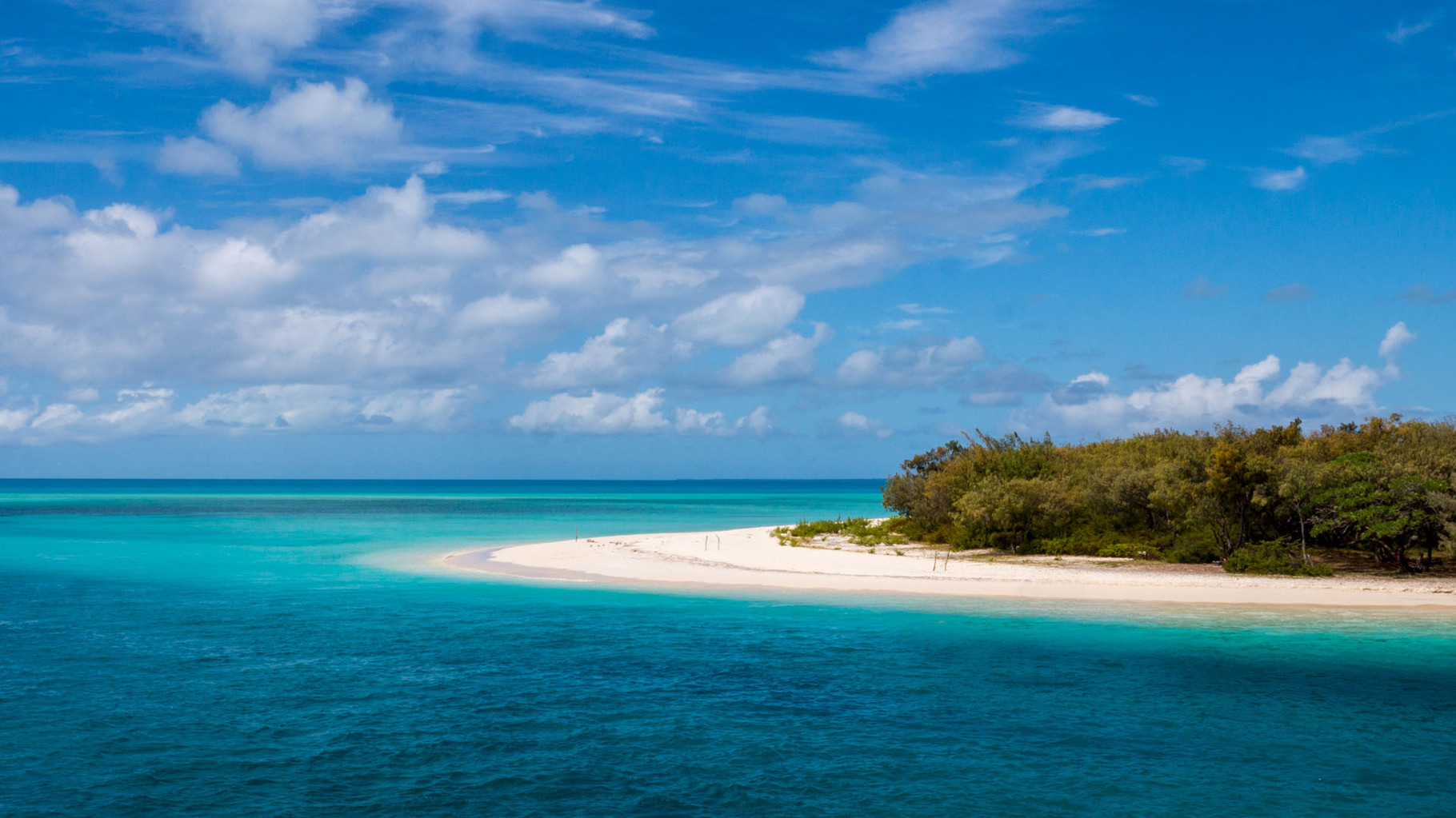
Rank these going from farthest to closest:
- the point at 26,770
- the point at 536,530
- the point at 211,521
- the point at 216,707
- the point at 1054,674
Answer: the point at 211,521, the point at 536,530, the point at 1054,674, the point at 216,707, the point at 26,770

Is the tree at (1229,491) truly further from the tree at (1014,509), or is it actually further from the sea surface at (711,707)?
the sea surface at (711,707)

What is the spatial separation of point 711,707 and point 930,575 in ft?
70.1

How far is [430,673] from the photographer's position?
69.8 feet

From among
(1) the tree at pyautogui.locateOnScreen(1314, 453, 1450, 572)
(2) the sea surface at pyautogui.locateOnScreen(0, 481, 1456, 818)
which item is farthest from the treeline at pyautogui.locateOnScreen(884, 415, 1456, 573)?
(2) the sea surface at pyautogui.locateOnScreen(0, 481, 1456, 818)

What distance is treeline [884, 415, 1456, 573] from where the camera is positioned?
3434cm

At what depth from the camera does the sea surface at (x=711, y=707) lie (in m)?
13.7

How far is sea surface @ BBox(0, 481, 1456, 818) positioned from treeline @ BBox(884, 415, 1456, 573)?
7584 millimetres

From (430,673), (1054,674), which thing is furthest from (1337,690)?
(430,673)

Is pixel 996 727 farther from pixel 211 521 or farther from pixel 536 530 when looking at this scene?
pixel 211 521

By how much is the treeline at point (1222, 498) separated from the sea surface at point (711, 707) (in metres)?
7.58

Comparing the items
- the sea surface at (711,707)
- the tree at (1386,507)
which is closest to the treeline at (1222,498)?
the tree at (1386,507)

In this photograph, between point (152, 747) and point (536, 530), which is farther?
point (536, 530)

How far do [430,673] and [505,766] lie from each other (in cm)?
707

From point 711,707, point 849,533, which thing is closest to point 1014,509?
point 849,533
